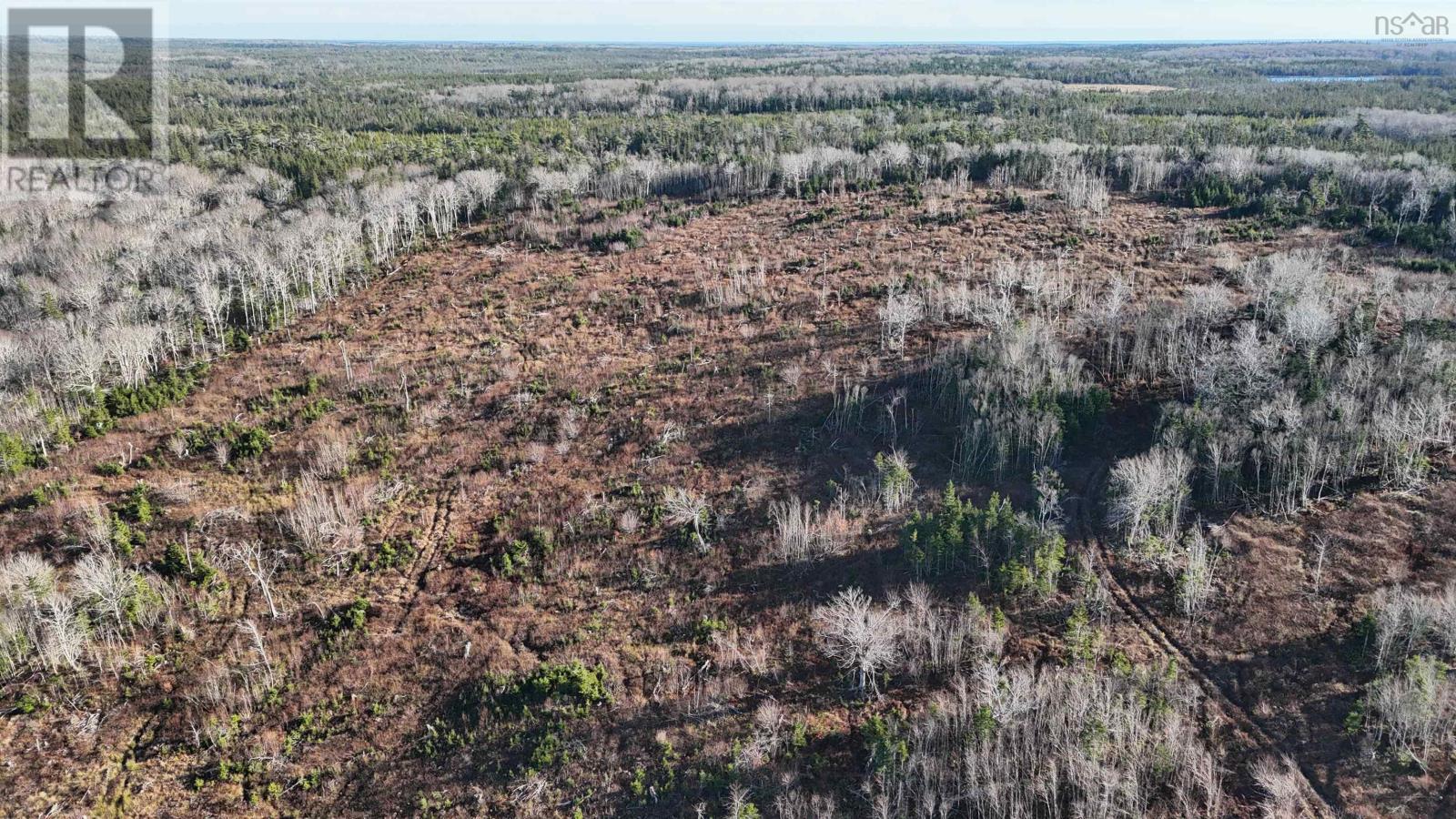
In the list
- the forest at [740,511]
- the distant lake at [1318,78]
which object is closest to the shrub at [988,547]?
the forest at [740,511]

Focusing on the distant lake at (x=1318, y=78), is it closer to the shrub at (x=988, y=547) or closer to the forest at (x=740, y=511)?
the forest at (x=740, y=511)

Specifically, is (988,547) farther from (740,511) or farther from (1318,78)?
(1318,78)

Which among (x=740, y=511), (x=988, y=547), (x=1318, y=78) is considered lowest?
(x=740, y=511)

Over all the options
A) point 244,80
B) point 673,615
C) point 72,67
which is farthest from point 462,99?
point 673,615

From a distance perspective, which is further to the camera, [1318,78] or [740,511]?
[1318,78]

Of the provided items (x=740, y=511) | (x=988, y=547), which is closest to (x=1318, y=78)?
(x=988, y=547)

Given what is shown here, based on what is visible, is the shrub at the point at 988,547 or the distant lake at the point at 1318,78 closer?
the shrub at the point at 988,547

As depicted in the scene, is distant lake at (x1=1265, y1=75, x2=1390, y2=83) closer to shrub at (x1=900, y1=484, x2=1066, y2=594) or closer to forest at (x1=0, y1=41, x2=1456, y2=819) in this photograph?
forest at (x1=0, y1=41, x2=1456, y2=819)

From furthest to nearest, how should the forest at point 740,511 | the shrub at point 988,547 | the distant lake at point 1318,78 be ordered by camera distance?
1. the distant lake at point 1318,78
2. the shrub at point 988,547
3. the forest at point 740,511

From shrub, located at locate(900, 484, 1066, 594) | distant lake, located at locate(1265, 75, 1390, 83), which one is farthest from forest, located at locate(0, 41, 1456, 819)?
distant lake, located at locate(1265, 75, 1390, 83)
